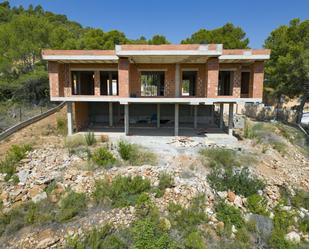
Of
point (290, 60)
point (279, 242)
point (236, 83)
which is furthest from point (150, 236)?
point (290, 60)

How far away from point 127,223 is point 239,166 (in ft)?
21.2

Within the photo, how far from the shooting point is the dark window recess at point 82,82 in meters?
18.4

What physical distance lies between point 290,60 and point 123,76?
1609 centimetres

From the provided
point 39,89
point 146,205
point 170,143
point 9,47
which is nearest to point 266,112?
point 170,143

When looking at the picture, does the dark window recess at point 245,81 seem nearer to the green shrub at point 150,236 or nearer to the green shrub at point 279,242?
the green shrub at point 279,242

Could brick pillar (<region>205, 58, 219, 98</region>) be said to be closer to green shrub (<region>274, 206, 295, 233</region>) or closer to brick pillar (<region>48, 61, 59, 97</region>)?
green shrub (<region>274, 206, 295, 233</region>)

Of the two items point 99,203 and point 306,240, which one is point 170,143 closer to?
point 99,203

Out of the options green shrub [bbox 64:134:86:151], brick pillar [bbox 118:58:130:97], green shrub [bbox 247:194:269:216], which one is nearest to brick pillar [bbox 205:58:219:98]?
brick pillar [bbox 118:58:130:97]

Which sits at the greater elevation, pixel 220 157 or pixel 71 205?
pixel 220 157

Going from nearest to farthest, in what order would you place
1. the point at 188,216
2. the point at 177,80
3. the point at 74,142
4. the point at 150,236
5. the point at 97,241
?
the point at 97,241 → the point at 150,236 → the point at 188,216 → the point at 74,142 → the point at 177,80

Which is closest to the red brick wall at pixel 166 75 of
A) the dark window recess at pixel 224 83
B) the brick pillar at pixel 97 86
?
the brick pillar at pixel 97 86

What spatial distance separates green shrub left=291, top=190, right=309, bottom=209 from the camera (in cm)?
995

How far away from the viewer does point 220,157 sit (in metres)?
12.2

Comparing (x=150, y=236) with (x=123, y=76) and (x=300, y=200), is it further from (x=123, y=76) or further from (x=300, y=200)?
(x=123, y=76)
